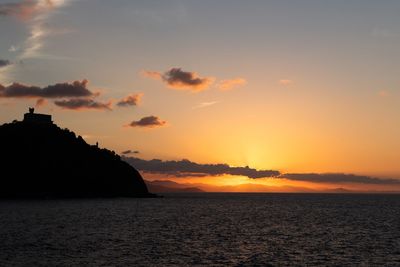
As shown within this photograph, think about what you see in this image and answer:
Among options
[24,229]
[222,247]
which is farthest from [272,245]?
[24,229]

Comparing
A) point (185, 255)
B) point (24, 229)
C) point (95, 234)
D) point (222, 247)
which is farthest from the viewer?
point (24, 229)

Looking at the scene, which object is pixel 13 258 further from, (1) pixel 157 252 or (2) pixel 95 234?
(2) pixel 95 234

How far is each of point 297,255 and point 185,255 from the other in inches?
597

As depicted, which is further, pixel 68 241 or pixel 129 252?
pixel 68 241

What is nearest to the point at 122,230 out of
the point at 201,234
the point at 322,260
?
the point at 201,234

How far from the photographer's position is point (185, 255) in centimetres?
6644

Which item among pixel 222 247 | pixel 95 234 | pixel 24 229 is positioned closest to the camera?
pixel 222 247

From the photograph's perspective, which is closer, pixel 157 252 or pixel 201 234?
pixel 157 252

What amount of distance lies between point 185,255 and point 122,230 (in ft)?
122

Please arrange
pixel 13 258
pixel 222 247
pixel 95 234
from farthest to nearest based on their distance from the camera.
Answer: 1. pixel 95 234
2. pixel 222 247
3. pixel 13 258

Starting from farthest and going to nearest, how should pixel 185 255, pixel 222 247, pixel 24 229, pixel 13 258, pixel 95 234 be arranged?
pixel 24 229 < pixel 95 234 < pixel 222 247 < pixel 185 255 < pixel 13 258

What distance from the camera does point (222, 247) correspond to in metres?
75.1

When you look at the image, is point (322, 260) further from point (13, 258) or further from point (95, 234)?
point (95, 234)

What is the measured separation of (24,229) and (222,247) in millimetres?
44219
